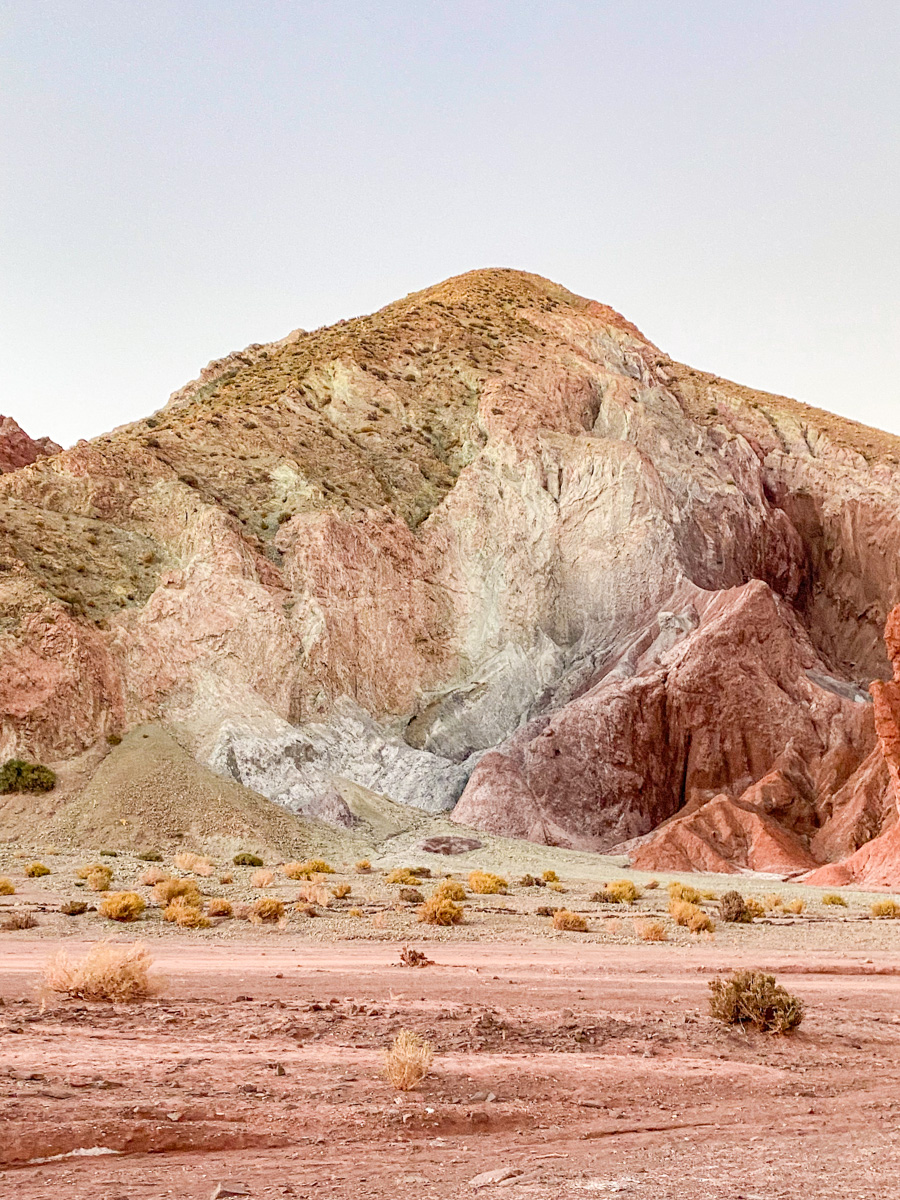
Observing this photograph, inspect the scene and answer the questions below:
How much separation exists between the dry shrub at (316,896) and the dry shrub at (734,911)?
8.46 metres

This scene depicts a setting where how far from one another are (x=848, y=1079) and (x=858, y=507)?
6247cm

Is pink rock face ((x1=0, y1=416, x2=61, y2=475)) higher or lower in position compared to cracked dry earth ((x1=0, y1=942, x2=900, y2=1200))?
higher

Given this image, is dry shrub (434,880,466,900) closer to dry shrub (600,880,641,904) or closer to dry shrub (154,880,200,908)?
dry shrub (600,880,641,904)

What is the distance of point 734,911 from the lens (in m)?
21.8

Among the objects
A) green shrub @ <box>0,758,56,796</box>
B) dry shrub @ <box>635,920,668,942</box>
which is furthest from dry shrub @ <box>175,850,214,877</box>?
dry shrub @ <box>635,920,668,942</box>

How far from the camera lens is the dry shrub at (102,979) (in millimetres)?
11586

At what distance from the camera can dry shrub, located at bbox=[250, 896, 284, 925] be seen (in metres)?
19.4

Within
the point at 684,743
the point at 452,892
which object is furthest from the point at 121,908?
the point at 684,743

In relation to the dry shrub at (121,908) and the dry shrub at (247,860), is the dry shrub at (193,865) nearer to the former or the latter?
the dry shrub at (247,860)

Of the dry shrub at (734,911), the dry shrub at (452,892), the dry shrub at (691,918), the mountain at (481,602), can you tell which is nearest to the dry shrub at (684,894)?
the dry shrub at (691,918)

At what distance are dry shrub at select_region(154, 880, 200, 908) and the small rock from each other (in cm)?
1511

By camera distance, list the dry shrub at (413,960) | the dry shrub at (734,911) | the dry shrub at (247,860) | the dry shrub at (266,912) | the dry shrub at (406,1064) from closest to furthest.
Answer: the dry shrub at (406,1064)
the dry shrub at (413,960)
the dry shrub at (266,912)
the dry shrub at (734,911)
the dry shrub at (247,860)

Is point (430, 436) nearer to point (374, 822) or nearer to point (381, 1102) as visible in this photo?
point (374, 822)

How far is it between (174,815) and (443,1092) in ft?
99.4
